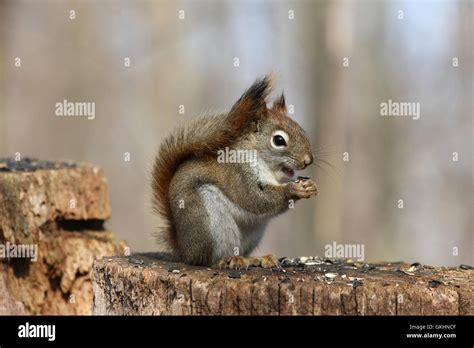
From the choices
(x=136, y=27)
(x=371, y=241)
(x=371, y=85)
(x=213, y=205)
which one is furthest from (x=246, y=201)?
(x=136, y=27)

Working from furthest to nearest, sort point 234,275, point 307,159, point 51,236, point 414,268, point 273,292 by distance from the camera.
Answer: point 51,236 < point 307,159 < point 414,268 < point 234,275 < point 273,292

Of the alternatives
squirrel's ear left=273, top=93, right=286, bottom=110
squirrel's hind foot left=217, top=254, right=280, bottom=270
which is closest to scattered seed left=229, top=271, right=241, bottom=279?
squirrel's hind foot left=217, top=254, right=280, bottom=270

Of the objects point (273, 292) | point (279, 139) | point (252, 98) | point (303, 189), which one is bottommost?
point (273, 292)

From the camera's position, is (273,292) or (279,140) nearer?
(273,292)

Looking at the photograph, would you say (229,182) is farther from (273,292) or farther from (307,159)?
(273,292)

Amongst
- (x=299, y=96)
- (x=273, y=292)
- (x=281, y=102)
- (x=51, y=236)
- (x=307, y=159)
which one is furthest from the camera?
(x=299, y=96)

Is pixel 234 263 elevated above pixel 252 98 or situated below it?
below

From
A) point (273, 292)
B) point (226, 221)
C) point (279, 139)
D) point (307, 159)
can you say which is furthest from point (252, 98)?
point (273, 292)
